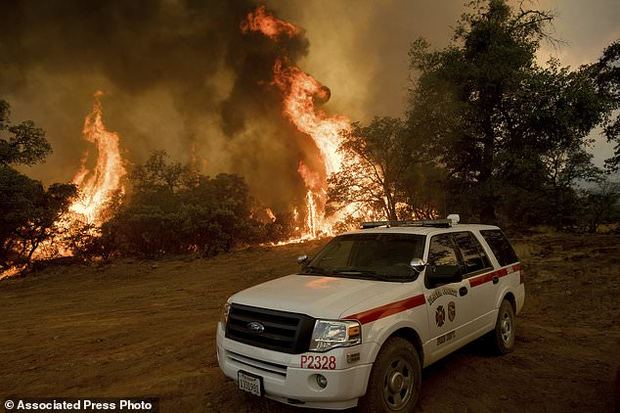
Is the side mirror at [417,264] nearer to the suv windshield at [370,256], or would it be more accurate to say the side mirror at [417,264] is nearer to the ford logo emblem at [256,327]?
the suv windshield at [370,256]

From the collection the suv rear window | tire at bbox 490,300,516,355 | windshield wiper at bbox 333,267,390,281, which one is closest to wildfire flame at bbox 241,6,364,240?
the suv rear window

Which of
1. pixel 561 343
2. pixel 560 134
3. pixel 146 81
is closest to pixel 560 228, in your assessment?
pixel 560 134

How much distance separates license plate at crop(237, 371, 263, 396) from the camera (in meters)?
3.93

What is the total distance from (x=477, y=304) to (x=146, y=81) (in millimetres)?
61018

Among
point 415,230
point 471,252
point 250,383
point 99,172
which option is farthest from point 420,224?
point 99,172

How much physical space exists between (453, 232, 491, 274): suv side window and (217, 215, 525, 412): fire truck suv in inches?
0.9

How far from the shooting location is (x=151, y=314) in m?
10.8

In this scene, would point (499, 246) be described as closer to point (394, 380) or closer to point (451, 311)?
point (451, 311)

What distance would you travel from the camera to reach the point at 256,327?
13.5ft

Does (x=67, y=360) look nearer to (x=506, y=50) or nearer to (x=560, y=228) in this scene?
(x=506, y=50)

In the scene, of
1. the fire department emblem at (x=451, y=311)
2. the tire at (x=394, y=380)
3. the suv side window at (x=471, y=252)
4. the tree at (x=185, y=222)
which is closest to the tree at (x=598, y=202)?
the tree at (x=185, y=222)

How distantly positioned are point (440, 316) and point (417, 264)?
811mm

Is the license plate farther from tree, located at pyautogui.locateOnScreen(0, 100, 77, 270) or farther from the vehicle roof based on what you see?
tree, located at pyautogui.locateOnScreen(0, 100, 77, 270)

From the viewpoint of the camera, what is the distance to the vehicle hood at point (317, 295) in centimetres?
392
